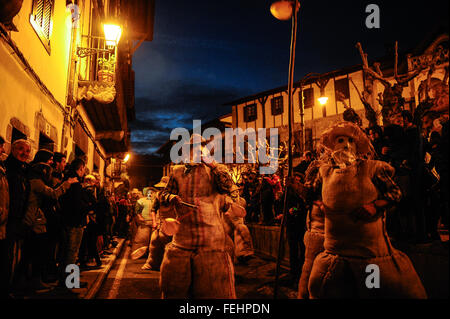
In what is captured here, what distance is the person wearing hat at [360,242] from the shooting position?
2646mm

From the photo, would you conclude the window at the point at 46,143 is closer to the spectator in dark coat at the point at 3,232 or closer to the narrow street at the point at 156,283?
the narrow street at the point at 156,283

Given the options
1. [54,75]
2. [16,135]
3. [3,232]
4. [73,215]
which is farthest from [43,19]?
[3,232]

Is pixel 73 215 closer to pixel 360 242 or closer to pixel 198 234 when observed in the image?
pixel 198 234

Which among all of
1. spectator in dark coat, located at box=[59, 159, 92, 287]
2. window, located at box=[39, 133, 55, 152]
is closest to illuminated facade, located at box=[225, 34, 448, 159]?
window, located at box=[39, 133, 55, 152]

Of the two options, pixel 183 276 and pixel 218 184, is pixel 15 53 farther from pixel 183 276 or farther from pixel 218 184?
pixel 183 276

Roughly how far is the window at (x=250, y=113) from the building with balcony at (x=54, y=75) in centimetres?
1678

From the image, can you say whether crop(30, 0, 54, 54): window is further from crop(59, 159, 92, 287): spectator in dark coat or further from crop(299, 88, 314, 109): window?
crop(299, 88, 314, 109): window

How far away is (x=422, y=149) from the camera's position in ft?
14.4

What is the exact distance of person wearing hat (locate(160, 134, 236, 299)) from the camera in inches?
126

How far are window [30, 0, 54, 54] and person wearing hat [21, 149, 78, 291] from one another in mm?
2967

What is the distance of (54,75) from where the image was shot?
853 cm

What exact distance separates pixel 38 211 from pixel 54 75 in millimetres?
4643

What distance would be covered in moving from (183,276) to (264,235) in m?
7.45
